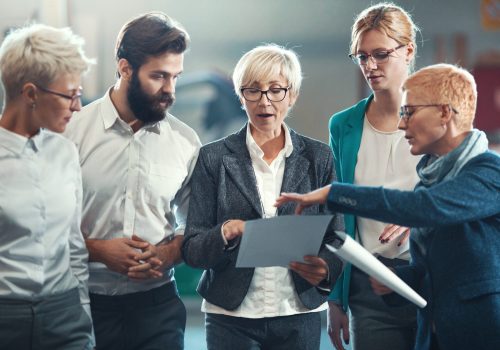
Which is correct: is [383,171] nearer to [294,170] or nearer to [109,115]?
[294,170]

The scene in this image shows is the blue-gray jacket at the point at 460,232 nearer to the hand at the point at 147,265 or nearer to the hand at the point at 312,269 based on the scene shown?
the hand at the point at 312,269

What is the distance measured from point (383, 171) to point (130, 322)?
0.84 metres

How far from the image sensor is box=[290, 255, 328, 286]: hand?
2.08 metres

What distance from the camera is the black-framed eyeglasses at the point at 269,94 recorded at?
218cm

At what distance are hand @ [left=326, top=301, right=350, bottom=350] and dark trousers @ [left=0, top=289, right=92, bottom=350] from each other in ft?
2.56

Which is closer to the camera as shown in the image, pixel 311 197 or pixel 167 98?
pixel 311 197

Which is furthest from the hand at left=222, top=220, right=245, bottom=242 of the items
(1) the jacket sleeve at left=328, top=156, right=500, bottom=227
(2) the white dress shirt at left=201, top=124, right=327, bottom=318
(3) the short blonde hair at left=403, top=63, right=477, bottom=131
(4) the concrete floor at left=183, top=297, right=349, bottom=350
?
(4) the concrete floor at left=183, top=297, right=349, bottom=350

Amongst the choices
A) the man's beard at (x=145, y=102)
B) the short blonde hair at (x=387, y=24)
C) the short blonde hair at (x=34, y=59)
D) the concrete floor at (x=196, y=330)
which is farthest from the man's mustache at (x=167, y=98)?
the concrete floor at (x=196, y=330)

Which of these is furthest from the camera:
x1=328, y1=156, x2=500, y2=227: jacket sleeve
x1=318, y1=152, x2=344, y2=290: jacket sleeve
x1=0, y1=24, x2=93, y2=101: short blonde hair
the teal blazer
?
the teal blazer

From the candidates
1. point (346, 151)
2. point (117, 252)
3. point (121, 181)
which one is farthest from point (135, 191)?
point (346, 151)

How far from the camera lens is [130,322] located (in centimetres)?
222

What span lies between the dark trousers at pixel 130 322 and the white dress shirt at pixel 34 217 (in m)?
0.23

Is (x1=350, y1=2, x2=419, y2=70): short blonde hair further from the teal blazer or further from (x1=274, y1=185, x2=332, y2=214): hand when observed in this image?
(x1=274, y1=185, x2=332, y2=214): hand

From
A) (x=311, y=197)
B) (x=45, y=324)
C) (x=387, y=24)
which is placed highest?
(x=387, y=24)
